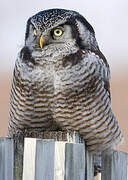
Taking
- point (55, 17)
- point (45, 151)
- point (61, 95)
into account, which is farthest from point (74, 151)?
point (55, 17)

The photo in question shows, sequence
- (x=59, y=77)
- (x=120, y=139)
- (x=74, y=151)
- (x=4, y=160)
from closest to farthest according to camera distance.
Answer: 1. (x=4, y=160)
2. (x=74, y=151)
3. (x=59, y=77)
4. (x=120, y=139)

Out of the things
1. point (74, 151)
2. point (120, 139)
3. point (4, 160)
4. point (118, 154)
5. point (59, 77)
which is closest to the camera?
point (4, 160)

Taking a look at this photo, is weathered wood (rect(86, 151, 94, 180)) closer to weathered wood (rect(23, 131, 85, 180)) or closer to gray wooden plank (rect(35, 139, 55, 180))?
weathered wood (rect(23, 131, 85, 180))

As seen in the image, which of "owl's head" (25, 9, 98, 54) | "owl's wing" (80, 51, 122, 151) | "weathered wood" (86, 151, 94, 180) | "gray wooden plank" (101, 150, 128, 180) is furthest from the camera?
"owl's wing" (80, 51, 122, 151)

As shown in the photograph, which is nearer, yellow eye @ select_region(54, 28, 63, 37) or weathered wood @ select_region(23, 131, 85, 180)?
weathered wood @ select_region(23, 131, 85, 180)

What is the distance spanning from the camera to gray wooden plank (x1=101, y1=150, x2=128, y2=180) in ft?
10.8

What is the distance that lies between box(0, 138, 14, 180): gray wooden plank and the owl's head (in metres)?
1.53

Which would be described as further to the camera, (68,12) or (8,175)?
(68,12)

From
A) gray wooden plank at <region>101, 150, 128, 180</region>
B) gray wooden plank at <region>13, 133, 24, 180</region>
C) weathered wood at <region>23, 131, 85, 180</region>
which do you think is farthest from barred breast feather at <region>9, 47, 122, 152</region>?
weathered wood at <region>23, 131, 85, 180</region>

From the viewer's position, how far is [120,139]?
459cm

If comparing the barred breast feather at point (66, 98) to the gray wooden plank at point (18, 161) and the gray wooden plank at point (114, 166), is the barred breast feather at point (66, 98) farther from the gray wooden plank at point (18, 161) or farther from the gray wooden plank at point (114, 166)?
the gray wooden plank at point (18, 161)

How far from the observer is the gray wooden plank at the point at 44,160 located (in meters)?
2.72

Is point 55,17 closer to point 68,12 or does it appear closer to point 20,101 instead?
point 68,12

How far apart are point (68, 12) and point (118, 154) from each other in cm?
136
